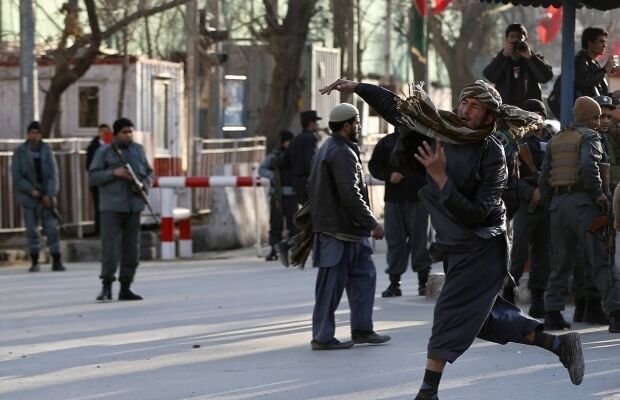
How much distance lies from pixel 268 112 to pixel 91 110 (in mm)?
5142

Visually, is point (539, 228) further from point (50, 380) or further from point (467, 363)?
point (50, 380)

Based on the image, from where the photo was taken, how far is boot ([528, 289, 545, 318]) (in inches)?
523

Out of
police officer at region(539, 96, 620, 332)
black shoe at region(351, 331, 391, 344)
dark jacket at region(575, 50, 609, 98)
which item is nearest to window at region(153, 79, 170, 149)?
dark jacket at region(575, 50, 609, 98)

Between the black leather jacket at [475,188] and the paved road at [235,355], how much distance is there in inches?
47.3

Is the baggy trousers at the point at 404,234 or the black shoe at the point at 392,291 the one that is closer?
the baggy trousers at the point at 404,234

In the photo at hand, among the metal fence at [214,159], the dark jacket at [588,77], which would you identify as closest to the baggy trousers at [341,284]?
the dark jacket at [588,77]

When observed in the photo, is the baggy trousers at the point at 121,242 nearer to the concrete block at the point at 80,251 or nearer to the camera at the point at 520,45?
the camera at the point at 520,45

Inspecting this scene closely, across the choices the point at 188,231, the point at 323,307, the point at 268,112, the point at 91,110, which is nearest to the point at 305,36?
the point at 268,112

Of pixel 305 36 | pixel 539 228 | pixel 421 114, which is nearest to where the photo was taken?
pixel 421 114

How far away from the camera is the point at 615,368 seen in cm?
1035

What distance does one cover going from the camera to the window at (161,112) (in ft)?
89.9

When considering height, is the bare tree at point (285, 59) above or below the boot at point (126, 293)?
above

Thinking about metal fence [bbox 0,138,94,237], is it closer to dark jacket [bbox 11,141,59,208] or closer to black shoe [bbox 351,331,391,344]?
dark jacket [bbox 11,141,59,208]

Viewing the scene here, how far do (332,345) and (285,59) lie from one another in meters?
19.7
